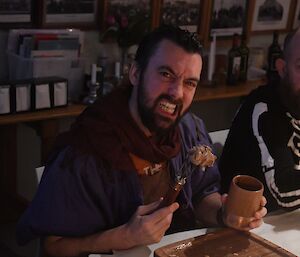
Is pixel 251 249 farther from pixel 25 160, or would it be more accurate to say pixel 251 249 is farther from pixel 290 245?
pixel 25 160

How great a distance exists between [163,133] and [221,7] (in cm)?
215

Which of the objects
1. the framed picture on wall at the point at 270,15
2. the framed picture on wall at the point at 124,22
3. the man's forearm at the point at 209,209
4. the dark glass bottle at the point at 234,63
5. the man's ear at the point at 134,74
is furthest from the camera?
the framed picture on wall at the point at 270,15

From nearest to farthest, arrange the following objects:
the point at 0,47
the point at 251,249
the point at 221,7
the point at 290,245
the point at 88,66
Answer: the point at 251,249
the point at 290,245
the point at 0,47
the point at 88,66
the point at 221,7

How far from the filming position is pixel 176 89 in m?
1.32

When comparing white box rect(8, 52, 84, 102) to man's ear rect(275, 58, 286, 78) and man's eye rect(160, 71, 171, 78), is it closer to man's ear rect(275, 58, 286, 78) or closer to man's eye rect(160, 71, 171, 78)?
man's ear rect(275, 58, 286, 78)

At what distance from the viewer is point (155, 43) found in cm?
135

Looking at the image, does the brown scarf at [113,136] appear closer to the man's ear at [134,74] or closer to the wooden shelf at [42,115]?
the man's ear at [134,74]

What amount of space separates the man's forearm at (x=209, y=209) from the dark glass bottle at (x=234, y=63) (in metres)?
1.72

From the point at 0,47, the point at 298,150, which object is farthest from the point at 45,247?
the point at 0,47

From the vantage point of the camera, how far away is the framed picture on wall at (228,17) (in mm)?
3344

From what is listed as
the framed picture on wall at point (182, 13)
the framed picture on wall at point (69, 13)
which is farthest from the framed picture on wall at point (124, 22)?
the framed picture on wall at point (182, 13)

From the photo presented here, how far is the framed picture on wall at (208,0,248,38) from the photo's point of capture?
3344mm

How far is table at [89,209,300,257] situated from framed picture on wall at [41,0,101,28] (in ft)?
5.37

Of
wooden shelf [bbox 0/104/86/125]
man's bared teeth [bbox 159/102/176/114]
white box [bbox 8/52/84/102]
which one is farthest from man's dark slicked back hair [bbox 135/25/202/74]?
white box [bbox 8/52/84/102]
